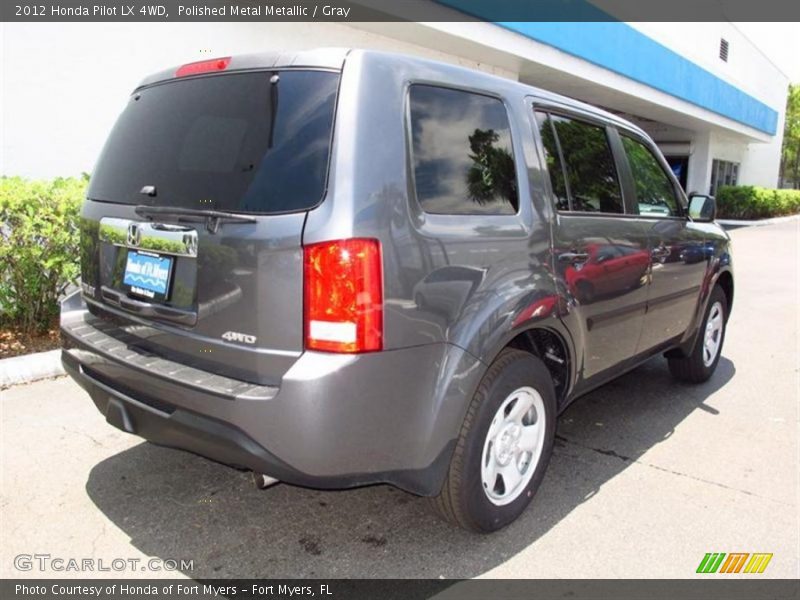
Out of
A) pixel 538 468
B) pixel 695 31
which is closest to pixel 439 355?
pixel 538 468

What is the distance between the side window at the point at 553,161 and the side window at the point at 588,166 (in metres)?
0.06

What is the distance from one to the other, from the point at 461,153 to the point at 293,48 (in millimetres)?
7338

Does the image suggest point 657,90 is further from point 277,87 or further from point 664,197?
point 277,87

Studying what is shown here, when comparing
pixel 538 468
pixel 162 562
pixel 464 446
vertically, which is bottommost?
pixel 162 562

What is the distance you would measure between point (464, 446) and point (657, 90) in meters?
17.6

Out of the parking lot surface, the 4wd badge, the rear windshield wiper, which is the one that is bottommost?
the parking lot surface

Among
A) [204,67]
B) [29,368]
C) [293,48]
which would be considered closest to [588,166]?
[204,67]

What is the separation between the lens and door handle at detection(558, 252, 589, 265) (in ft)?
10.1

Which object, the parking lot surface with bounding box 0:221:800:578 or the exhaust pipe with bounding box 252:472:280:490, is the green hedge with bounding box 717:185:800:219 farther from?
the exhaust pipe with bounding box 252:472:280:490

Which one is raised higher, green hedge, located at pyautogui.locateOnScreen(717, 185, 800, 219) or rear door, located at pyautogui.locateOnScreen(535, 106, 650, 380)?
green hedge, located at pyautogui.locateOnScreen(717, 185, 800, 219)

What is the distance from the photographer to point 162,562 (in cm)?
266

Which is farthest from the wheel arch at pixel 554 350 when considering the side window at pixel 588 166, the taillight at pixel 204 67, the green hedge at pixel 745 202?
the green hedge at pixel 745 202

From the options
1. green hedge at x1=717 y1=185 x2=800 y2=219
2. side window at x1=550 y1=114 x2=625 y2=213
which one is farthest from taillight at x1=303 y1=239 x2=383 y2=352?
green hedge at x1=717 y1=185 x2=800 y2=219

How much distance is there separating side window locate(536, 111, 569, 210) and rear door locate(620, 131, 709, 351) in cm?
92
